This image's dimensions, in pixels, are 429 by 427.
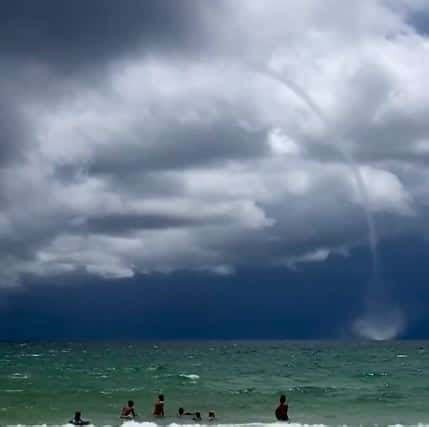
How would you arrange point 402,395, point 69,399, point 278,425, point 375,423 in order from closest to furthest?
1. point 278,425
2. point 375,423
3. point 69,399
4. point 402,395

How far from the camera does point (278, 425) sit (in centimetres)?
3481

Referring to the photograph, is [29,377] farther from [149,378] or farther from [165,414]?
[165,414]

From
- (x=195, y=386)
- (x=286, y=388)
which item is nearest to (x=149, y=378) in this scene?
(x=195, y=386)

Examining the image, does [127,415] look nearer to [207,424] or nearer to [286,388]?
[207,424]

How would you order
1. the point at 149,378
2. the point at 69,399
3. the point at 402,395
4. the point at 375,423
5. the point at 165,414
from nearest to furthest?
the point at 375,423 < the point at 165,414 < the point at 69,399 < the point at 402,395 < the point at 149,378

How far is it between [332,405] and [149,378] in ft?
92.5

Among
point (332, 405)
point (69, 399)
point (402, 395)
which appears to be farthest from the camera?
point (402, 395)

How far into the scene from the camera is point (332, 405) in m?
46.0

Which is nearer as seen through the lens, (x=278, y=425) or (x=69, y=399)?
(x=278, y=425)

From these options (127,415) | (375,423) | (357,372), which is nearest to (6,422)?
(127,415)

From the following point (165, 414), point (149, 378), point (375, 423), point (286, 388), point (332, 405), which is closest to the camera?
point (375, 423)

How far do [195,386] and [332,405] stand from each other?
1687cm

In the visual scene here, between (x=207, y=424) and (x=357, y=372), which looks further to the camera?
(x=357, y=372)

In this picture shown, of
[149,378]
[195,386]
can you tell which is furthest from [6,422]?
[149,378]
